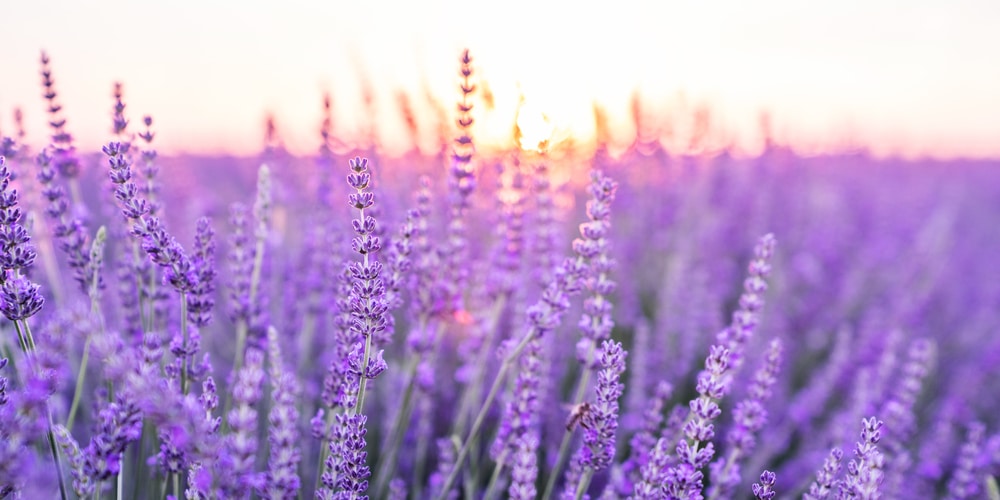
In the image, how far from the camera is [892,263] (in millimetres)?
5812

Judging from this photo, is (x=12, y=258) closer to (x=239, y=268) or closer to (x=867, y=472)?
(x=239, y=268)

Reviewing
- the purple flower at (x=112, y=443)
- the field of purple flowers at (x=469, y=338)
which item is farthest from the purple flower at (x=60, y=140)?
the purple flower at (x=112, y=443)

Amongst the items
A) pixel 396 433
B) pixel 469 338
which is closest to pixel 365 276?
pixel 396 433

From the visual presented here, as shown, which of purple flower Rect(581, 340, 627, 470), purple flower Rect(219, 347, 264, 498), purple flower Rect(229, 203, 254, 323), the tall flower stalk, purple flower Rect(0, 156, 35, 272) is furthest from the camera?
purple flower Rect(229, 203, 254, 323)

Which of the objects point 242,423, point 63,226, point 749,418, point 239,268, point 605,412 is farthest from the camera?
point 239,268

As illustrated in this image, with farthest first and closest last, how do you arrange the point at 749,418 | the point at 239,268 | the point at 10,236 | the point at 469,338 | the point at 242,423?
the point at 469,338 → the point at 239,268 → the point at 749,418 → the point at 10,236 → the point at 242,423

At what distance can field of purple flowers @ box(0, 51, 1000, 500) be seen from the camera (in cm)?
119

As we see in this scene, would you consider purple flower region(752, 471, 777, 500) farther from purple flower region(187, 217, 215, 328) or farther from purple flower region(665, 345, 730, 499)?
purple flower region(187, 217, 215, 328)

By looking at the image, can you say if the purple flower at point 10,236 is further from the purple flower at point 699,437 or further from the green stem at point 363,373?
the purple flower at point 699,437

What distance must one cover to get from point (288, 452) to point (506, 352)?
756 millimetres

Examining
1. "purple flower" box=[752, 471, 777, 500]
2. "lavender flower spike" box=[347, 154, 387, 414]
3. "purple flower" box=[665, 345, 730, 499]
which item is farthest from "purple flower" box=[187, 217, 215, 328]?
"purple flower" box=[752, 471, 777, 500]

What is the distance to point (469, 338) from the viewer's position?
246 cm

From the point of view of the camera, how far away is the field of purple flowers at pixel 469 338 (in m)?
1.19

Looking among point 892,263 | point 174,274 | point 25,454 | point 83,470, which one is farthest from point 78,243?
point 892,263
